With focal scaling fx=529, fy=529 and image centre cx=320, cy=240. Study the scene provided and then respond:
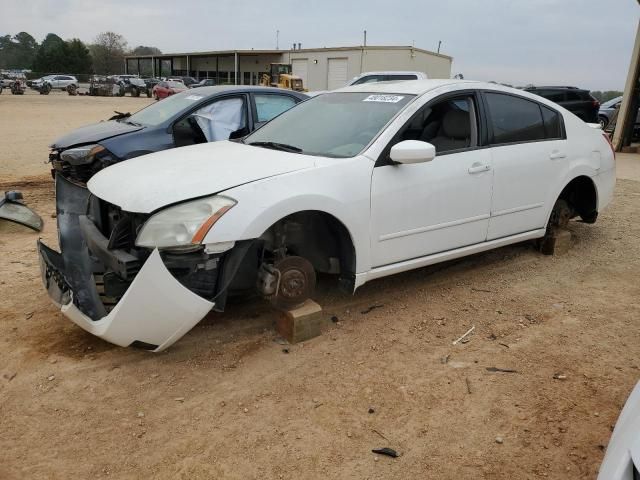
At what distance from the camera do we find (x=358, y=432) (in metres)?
2.61

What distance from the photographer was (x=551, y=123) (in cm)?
480

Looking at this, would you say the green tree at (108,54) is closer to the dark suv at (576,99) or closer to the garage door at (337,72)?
the garage door at (337,72)

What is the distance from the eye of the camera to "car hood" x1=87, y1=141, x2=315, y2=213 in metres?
3.04

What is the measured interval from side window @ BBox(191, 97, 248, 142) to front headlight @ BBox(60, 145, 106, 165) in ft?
3.95

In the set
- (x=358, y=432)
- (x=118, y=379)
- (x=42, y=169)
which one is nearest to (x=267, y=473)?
(x=358, y=432)

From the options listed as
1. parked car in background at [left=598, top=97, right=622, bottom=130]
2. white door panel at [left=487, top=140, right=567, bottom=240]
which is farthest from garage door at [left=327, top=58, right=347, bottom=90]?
white door panel at [left=487, top=140, right=567, bottom=240]

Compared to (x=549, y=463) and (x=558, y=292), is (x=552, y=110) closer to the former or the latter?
(x=558, y=292)

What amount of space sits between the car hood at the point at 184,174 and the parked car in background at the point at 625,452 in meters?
2.18

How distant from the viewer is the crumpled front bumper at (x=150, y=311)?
2.74m

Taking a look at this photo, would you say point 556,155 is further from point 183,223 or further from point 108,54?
point 108,54

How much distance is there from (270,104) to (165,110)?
1.35 m

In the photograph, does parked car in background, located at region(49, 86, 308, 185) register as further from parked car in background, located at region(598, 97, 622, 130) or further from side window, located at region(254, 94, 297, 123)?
parked car in background, located at region(598, 97, 622, 130)

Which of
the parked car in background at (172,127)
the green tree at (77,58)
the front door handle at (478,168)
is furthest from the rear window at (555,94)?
the green tree at (77,58)

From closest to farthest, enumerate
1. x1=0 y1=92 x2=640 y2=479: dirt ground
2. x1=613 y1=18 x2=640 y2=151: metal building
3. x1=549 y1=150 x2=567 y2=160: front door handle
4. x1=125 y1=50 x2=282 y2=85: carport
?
x1=0 y1=92 x2=640 y2=479: dirt ground → x1=549 y1=150 x2=567 y2=160: front door handle → x1=613 y1=18 x2=640 y2=151: metal building → x1=125 y1=50 x2=282 y2=85: carport
